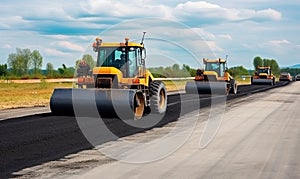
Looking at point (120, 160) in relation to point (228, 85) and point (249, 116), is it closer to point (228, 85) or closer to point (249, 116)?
point (249, 116)

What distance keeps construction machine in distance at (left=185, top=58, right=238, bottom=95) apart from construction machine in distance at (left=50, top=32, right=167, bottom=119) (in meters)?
12.5

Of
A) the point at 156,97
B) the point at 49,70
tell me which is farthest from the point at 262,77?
Result: the point at 156,97

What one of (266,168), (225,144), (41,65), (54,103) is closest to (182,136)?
(225,144)

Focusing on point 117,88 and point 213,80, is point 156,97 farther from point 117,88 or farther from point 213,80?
point 213,80

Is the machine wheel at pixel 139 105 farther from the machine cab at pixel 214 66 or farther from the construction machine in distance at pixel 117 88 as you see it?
the machine cab at pixel 214 66

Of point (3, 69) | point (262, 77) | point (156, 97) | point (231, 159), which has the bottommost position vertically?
point (231, 159)

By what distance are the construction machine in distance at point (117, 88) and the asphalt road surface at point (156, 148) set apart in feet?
1.58

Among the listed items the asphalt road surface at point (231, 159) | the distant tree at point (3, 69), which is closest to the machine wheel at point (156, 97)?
the asphalt road surface at point (231, 159)

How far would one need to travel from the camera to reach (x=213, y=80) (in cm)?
3119

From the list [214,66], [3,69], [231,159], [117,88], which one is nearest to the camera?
[231,159]

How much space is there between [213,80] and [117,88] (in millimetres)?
16025

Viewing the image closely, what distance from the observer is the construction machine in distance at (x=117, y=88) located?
14672 millimetres

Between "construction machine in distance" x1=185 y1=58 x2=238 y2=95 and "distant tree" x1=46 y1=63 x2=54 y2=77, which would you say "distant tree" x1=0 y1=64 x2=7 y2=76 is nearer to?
→ "distant tree" x1=46 y1=63 x2=54 y2=77

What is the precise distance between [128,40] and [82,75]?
201 centimetres
